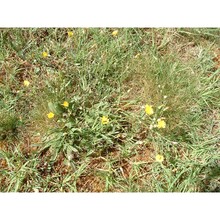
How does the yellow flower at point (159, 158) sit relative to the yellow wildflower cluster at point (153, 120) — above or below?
below

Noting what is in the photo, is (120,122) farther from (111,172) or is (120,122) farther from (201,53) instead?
(201,53)

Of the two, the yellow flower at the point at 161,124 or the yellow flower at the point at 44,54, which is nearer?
the yellow flower at the point at 161,124

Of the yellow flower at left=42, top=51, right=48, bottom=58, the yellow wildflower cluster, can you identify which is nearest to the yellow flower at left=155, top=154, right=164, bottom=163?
the yellow wildflower cluster

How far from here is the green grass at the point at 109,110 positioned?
209 cm

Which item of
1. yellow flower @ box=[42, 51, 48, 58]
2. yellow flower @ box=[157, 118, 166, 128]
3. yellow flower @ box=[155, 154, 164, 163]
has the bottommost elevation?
yellow flower @ box=[155, 154, 164, 163]

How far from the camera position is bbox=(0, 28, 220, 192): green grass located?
2092 millimetres

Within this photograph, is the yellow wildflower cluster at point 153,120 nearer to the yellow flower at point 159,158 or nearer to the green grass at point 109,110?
the green grass at point 109,110

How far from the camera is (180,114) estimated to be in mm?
2240

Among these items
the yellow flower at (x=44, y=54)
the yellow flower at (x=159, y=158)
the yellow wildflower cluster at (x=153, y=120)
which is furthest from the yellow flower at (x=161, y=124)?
the yellow flower at (x=44, y=54)

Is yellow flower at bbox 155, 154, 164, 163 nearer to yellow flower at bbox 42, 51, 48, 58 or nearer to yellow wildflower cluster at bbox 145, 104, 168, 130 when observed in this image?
yellow wildflower cluster at bbox 145, 104, 168, 130

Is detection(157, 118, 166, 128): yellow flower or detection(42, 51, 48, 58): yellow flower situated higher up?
detection(42, 51, 48, 58): yellow flower

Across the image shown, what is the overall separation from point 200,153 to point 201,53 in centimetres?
76

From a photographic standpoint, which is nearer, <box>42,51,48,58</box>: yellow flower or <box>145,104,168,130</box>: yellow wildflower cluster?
<box>145,104,168,130</box>: yellow wildflower cluster

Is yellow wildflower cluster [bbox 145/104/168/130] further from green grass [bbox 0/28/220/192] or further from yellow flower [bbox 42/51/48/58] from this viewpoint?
yellow flower [bbox 42/51/48/58]
